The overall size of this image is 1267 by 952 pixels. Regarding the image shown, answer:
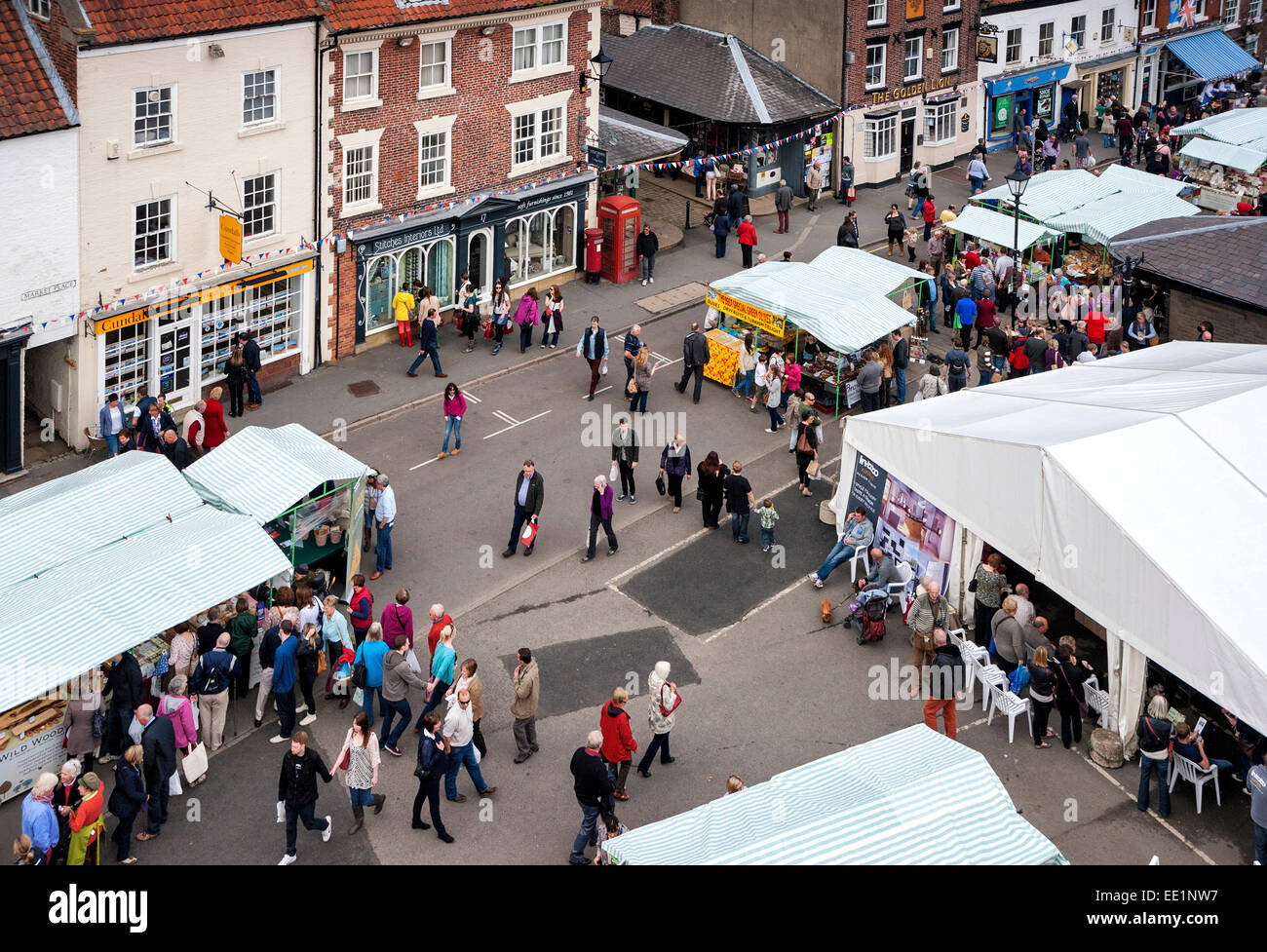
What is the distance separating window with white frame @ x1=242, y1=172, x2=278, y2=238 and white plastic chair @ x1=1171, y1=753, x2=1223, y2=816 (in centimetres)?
1923

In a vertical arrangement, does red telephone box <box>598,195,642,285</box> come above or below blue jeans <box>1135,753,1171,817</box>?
above

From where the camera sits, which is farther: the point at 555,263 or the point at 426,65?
the point at 555,263

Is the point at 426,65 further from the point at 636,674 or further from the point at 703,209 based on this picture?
the point at 636,674

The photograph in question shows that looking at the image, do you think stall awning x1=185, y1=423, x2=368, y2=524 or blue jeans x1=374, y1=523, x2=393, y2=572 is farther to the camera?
blue jeans x1=374, y1=523, x2=393, y2=572

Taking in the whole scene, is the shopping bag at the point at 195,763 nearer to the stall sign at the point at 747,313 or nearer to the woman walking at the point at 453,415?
the woman walking at the point at 453,415

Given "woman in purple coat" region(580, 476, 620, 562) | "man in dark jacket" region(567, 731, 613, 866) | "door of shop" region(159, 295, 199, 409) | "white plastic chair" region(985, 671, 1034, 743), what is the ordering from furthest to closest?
"door of shop" region(159, 295, 199, 409)
"woman in purple coat" region(580, 476, 620, 562)
"white plastic chair" region(985, 671, 1034, 743)
"man in dark jacket" region(567, 731, 613, 866)

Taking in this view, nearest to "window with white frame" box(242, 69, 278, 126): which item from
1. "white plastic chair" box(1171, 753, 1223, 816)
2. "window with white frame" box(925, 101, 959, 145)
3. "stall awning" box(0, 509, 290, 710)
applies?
"stall awning" box(0, 509, 290, 710)

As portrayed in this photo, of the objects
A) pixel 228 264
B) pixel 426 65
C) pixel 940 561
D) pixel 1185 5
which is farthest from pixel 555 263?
pixel 1185 5

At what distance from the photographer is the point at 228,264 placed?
29188mm

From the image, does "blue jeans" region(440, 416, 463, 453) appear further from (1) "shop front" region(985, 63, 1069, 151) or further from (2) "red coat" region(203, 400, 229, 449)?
(1) "shop front" region(985, 63, 1069, 151)

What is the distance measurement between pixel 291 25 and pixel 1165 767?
66.9 feet

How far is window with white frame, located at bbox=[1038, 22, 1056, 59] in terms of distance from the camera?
49094 mm

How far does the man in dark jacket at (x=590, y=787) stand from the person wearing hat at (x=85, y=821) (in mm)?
5349

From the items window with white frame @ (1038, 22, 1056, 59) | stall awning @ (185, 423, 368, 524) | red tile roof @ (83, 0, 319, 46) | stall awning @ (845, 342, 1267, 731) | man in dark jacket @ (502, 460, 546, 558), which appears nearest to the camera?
stall awning @ (845, 342, 1267, 731)
